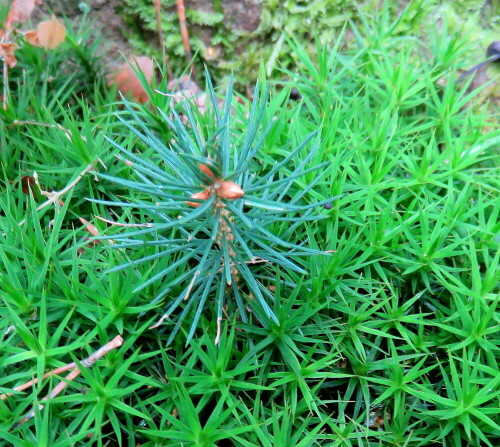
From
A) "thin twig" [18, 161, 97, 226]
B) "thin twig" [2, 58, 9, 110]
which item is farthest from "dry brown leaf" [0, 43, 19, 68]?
"thin twig" [18, 161, 97, 226]

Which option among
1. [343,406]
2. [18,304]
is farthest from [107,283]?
[343,406]

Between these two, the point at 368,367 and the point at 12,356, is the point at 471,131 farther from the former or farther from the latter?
the point at 12,356

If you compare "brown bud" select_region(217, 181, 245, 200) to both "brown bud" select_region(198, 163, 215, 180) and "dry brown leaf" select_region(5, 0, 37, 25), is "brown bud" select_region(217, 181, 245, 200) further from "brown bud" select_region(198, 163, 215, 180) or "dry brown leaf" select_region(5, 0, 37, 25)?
"dry brown leaf" select_region(5, 0, 37, 25)

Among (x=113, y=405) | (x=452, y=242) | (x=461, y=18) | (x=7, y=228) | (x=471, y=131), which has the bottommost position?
(x=113, y=405)

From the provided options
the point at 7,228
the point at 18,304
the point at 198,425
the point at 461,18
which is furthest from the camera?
the point at 461,18

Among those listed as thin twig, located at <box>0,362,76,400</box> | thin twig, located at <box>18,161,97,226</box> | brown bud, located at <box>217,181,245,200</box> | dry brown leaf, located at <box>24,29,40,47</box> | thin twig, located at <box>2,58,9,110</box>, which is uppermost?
brown bud, located at <box>217,181,245,200</box>

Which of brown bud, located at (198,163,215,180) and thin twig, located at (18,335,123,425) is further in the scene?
thin twig, located at (18,335,123,425)
